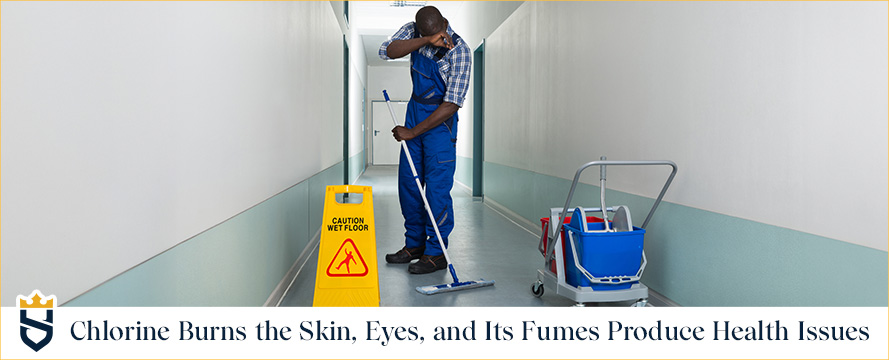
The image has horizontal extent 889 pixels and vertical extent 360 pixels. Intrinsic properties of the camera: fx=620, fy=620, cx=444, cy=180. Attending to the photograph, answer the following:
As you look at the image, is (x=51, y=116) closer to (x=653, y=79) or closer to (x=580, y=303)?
(x=580, y=303)

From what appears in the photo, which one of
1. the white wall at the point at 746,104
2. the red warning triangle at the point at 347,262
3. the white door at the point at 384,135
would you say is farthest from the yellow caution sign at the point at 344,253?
the white door at the point at 384,135

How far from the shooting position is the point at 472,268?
3795 millimetres

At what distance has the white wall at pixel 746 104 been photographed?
1796 millimetres

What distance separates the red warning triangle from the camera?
2.53 metres

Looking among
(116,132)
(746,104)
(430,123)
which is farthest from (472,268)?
(116,132)

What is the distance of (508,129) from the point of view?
255 inches

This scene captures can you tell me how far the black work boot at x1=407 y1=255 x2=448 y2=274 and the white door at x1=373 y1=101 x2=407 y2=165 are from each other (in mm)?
13676

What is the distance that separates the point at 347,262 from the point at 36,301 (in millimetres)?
1545

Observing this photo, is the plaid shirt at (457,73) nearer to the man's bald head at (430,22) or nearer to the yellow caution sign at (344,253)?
the man's bald head at (430,22)

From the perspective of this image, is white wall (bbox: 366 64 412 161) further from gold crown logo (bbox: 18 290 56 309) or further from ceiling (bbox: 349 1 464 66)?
gold crown logo (bbox: 18 290 56 309)

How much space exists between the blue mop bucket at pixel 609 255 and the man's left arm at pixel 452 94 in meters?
1.07

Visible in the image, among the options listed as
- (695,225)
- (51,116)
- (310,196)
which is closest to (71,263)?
(51,116)

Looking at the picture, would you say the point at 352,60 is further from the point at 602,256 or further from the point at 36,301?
the point at 36,301

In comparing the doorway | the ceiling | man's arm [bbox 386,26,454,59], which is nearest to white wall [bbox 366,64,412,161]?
the ceiling
